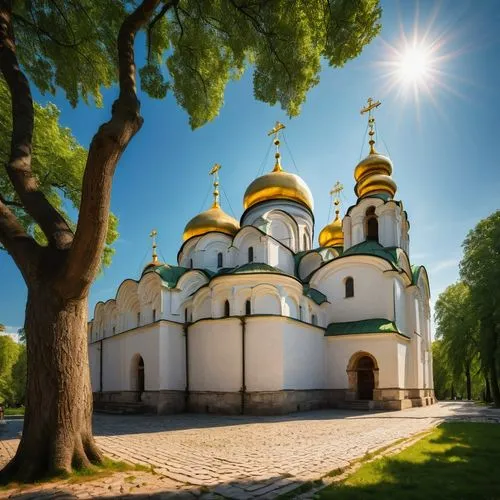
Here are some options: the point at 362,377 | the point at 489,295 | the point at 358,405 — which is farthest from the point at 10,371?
the point at 489,295

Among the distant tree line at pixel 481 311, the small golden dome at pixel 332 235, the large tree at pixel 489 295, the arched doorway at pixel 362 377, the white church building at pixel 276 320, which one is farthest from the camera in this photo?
the small golden dome at pixel 332 235

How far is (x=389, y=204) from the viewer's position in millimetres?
22734

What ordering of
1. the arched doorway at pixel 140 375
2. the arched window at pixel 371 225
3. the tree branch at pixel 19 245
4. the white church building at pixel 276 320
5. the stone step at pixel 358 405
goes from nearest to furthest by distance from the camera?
the tree branch at pixel 19 245 → the white church building at pixel 276 320 → the stone step at pixel 358 405 → the arched doorway at pixel 140 375 → the arched window at pixel 371 225

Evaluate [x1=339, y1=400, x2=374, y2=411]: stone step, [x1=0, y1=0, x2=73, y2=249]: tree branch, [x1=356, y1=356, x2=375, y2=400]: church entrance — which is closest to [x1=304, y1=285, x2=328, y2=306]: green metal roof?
[x1=356, y1=356, x2=375, y2=400]: church entrance

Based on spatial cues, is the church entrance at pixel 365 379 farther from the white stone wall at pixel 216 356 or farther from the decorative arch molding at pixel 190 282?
the decorative arch molding at pixel 190 282

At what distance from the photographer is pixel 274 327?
16.6m

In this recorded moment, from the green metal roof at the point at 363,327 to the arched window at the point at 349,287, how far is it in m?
1.44

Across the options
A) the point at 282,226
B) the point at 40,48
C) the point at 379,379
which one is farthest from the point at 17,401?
the point at 40,48

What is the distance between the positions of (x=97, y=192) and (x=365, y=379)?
59.5 ft

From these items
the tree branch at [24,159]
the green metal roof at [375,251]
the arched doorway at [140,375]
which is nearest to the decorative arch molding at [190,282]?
the arched doorway at [140,375]

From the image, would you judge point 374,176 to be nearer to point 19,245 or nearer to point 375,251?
point 375,251

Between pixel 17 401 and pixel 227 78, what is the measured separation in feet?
133

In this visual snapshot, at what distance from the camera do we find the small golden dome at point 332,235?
29.0m

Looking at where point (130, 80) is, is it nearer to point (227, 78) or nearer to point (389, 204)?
point (227, 78)
